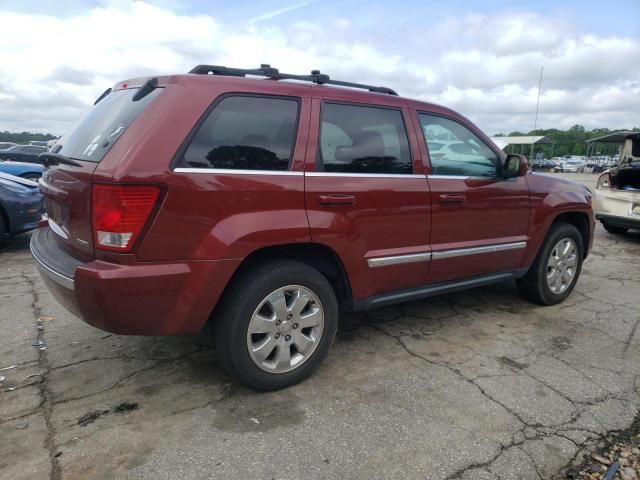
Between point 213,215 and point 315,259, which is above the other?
point 213,215

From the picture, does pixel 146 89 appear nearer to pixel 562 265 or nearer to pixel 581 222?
pixel 562 265

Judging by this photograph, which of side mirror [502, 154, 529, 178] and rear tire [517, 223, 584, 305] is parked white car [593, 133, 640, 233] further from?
side mirror [502, 154, 529, 178]

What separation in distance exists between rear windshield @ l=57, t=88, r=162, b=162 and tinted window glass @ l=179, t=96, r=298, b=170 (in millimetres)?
363

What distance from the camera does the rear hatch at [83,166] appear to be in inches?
96.8

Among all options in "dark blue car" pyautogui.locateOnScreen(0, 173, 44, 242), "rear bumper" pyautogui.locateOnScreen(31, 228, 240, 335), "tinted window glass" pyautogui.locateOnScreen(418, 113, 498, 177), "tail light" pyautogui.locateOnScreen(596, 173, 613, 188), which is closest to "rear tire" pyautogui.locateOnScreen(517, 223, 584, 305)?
"tinted window glass" pyautogui.locateOnScreen(418, 113, 498, 177)

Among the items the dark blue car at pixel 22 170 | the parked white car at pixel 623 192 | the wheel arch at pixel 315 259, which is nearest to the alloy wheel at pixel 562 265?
the wheel arch at pixel 315 259

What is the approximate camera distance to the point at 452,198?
11.5 feet

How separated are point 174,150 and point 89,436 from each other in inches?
60.0

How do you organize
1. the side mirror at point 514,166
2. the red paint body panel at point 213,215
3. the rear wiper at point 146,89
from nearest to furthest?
the red paint body panel at point 213,215, the rear wiper at point 146,89, the side mirror at point 514,166

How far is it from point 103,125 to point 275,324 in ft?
5.06

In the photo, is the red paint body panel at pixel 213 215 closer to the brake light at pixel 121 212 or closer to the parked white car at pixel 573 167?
the brake light at pixel 121 212

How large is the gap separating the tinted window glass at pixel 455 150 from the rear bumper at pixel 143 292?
1817 mm

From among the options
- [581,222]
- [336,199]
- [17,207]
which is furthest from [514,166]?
[17,207]

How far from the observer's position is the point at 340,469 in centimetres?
221
